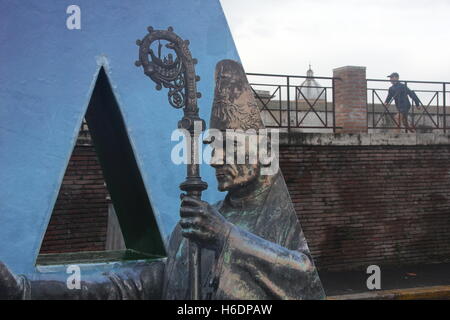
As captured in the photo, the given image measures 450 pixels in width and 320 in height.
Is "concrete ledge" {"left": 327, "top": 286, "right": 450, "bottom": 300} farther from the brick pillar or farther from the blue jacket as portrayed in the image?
the blue jacket

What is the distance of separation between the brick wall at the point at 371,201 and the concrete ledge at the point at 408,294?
1489 millimetres

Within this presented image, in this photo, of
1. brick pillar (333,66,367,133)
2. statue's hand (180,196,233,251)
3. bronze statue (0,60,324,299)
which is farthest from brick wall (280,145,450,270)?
statue's hand (180,196,233,251)

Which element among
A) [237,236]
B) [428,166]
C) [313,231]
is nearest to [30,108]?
[237,236]

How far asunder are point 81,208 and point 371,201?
464cm

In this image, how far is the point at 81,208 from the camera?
7.12m

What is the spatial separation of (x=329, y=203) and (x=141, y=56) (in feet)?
19.9

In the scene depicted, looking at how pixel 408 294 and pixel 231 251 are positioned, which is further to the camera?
pixel 408 294

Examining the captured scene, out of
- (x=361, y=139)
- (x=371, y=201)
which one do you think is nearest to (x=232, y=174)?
(x=361, y=139)

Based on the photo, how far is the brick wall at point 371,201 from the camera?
28.6 feet

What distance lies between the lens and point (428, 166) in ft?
31.4

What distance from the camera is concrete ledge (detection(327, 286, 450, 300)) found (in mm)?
7227

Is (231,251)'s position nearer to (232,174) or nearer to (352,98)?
(232,174)

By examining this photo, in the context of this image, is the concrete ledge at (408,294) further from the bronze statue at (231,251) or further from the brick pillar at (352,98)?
the bronze statue at (231,251)

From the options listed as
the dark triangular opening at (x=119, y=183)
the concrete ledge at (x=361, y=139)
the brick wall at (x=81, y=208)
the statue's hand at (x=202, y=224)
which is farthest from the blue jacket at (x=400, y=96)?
the statue's hand at (x=202, y=224)
